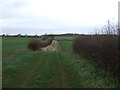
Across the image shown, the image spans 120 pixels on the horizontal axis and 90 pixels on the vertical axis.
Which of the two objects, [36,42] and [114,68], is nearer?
[114,68]

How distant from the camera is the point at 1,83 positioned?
13703 mm

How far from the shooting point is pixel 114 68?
1436 cm

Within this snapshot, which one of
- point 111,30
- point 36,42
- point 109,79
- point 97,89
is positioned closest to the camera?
point 97,89

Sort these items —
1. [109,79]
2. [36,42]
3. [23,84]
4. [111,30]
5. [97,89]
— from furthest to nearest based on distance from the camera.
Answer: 1. [36,42]
2. [111,30]
3. [109,79]
4. [23,84]
5. [97,89]

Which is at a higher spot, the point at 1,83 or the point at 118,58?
the point at 118,58

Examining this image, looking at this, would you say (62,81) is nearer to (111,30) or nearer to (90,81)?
(90,81)

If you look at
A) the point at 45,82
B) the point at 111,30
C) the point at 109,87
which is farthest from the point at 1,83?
the point at 111,30

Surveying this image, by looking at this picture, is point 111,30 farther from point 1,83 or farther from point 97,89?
point 1,83

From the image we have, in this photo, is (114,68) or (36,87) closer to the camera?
(36,87)

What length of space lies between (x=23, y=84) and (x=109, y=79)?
4324mm

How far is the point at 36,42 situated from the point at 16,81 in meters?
51.7

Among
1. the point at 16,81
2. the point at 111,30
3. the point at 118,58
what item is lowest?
the point at 16,81

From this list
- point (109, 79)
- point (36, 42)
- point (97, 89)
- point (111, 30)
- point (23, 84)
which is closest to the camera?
point (97, 89)

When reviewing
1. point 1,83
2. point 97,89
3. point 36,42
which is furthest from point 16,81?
point 36,42
